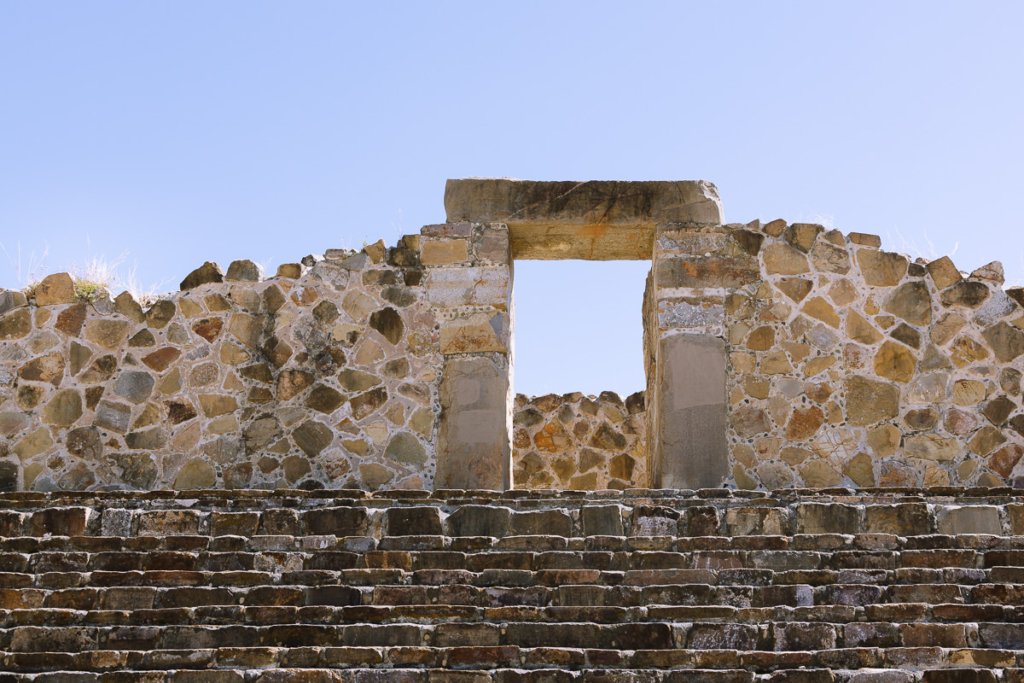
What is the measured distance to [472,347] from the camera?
8.25 m

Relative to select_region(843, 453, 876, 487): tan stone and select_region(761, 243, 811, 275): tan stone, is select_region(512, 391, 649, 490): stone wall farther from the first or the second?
select_region(843, 453, 876, 487): tan stone

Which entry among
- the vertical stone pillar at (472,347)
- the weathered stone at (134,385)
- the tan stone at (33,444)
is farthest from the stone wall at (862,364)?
the tan stone at (33,444)

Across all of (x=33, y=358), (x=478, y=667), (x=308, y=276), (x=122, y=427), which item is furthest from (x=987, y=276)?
(x=33, y=358)

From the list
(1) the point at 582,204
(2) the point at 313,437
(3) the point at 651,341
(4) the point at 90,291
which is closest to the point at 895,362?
(3) the point at 651,341

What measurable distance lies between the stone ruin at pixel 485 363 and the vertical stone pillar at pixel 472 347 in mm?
15

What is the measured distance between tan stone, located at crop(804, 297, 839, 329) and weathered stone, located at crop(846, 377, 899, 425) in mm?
434

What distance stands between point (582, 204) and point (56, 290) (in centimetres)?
377

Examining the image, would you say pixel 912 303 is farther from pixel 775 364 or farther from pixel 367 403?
pixel 367 403

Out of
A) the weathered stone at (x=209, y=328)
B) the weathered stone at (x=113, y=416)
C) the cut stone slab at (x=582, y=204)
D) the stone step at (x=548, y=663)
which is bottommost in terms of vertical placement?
the stone step at (x=548, y=663)

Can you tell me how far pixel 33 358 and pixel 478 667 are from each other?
Result: 5.09m

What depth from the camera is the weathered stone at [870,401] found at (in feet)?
26.5

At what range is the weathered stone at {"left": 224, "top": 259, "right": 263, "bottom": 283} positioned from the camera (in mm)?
8562

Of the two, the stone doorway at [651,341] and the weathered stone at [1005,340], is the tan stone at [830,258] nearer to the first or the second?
the stone doorway at [651,341]

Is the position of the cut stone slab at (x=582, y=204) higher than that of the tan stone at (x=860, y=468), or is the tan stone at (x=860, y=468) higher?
the cut stone slab at (x=582, y=204)
